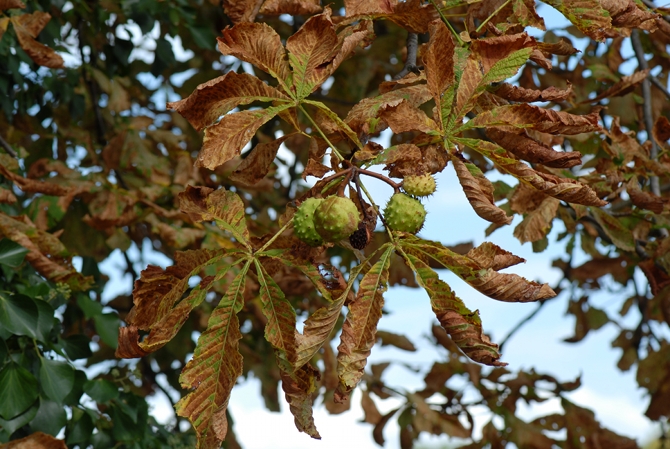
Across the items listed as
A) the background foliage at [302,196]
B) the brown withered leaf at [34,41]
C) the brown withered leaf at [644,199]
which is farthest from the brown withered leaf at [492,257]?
the brown withered leaf at [34,41]

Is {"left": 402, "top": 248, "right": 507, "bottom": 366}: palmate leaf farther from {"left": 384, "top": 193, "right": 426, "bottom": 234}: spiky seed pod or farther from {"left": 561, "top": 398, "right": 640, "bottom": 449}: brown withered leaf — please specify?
{"left": 561, "top": 398, "right": 640, "bottom": 449}: brown withered leaf

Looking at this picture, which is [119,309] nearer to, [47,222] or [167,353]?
[167,353]

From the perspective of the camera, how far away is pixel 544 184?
4.42 ft

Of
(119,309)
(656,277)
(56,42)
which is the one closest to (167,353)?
(119,309)

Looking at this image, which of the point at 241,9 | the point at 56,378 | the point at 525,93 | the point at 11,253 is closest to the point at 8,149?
the point at 11,253

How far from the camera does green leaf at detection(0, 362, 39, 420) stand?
1.87 metres

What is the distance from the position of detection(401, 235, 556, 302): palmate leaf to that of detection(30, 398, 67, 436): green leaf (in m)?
1.17

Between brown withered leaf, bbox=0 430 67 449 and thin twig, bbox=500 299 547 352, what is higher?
thin twig, bbox=500 299 547 352

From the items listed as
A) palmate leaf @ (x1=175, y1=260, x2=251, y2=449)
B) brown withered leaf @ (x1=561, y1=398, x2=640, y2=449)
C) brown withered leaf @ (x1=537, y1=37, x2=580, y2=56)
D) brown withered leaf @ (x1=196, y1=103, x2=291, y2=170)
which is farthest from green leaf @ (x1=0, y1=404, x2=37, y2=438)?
brown withered leaf @ (x1=561, y1=398, x2=640, y2=449)

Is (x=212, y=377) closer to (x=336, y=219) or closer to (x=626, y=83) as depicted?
(x=336, y=219)

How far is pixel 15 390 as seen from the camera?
6.24ft

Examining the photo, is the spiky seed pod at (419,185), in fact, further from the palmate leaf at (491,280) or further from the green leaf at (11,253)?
the green leaf at (11,253)

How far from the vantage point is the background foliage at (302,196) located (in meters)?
1.36

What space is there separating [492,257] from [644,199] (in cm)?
95
